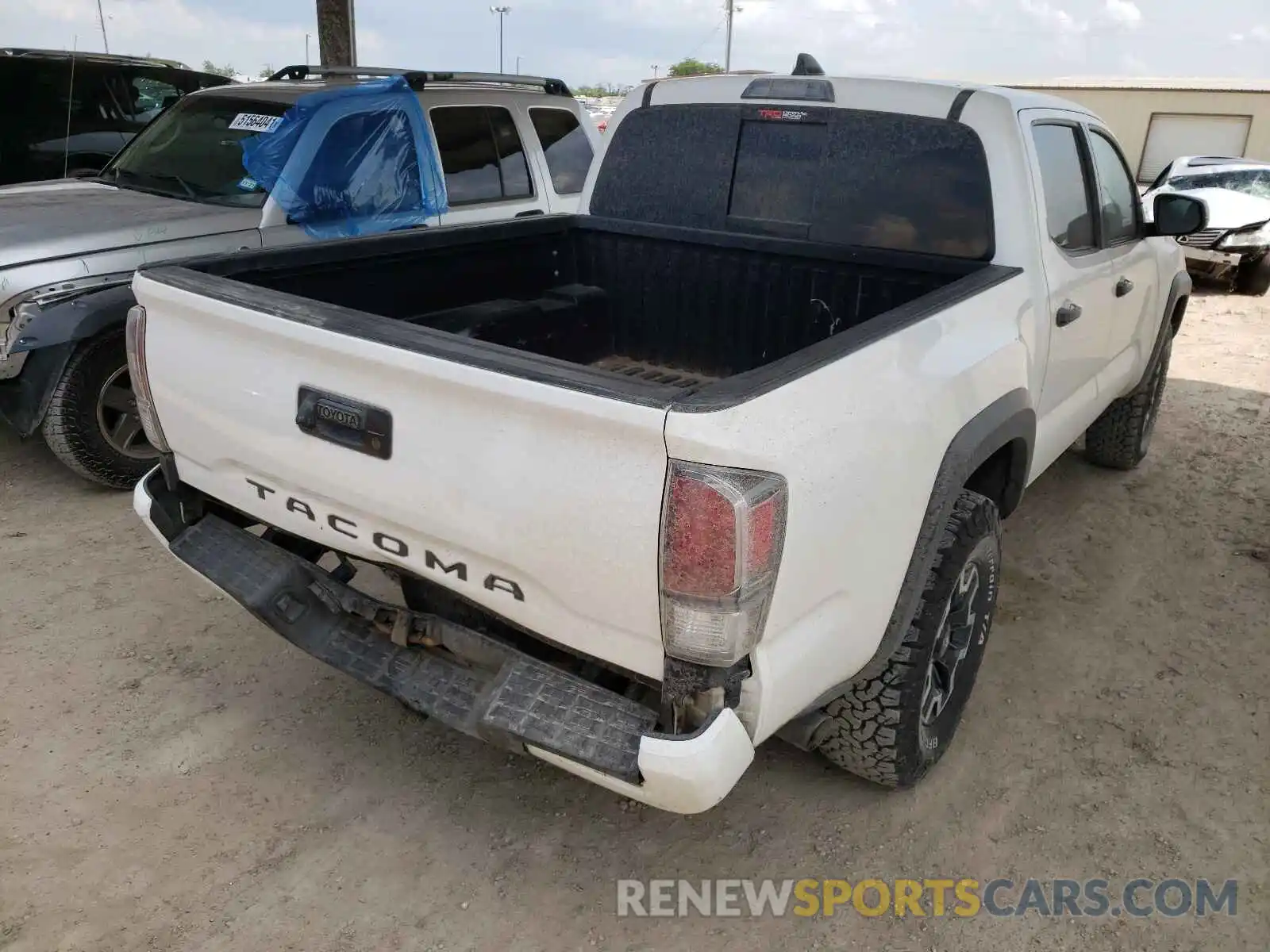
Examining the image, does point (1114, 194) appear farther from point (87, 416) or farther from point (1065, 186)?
point (87, 416)

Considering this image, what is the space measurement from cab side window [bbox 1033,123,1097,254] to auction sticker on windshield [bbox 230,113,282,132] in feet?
12.7

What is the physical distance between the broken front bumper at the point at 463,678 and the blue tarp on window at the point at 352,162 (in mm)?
2709

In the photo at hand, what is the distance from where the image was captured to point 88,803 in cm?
273

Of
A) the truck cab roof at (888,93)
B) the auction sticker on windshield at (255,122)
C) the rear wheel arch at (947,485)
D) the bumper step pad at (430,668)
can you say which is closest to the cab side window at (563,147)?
the auction sticker on windshield at (255,122)

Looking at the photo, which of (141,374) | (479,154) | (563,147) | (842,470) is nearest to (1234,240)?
(563,147)

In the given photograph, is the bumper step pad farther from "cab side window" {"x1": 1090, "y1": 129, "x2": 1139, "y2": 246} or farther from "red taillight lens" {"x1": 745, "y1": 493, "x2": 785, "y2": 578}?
"cab side window" {"x1": 1090, "y1": 129, "x2": 1139, "y2": 246}

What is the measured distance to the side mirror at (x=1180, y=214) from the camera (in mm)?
3820

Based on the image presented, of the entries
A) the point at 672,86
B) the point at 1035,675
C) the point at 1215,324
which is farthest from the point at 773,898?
the point at 1215,324

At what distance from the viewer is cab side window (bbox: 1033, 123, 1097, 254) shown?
323cm

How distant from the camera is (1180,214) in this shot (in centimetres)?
384

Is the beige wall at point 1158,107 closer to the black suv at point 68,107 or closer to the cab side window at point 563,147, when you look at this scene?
the cab side window at point 563,147

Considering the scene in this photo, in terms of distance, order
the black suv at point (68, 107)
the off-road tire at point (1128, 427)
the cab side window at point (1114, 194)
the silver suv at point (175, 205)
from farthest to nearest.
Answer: the black suv at point (68, 107) < the off-road tire at point (1128, 427) < the silver suv at point (175, 205) < the cab side window at point (1114, 194)

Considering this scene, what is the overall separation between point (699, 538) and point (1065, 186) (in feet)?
8.03

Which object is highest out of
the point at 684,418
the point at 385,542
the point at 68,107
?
the point at 68,107
